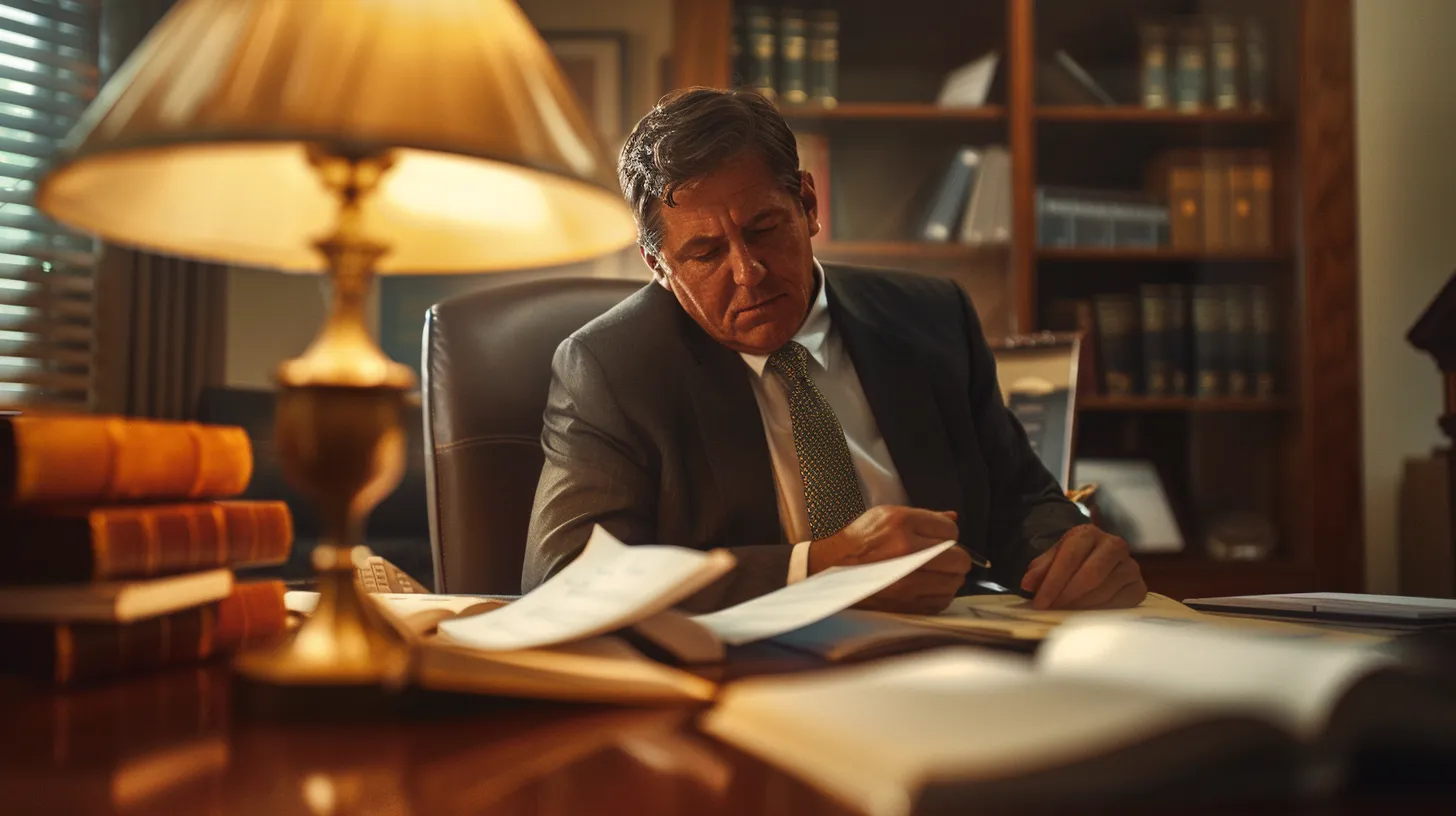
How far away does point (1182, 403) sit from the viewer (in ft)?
9.70

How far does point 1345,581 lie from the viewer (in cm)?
286

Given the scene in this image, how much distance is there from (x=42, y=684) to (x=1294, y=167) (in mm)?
3052

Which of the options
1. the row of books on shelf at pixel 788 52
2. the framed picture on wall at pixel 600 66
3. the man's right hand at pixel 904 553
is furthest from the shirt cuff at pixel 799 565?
the framed picture on wall at pixel 600 66

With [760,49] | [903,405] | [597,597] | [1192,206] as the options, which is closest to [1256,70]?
[1192,206]

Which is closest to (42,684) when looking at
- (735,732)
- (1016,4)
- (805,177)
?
(735,732)

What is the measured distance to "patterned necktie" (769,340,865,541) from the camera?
151 cm

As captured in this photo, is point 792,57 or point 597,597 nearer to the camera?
point 597,597

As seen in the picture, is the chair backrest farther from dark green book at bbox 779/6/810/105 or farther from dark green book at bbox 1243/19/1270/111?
dark green book at bbox 1243/19/1270/111

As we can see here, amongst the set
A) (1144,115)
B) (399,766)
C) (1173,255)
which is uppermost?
(1144,115)

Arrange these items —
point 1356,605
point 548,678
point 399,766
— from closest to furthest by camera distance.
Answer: point 399,766 < point 548,678 < point 1356,605

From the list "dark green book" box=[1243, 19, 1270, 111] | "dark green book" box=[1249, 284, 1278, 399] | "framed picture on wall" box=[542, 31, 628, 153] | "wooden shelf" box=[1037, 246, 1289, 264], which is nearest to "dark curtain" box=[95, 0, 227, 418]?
"framed picture on wall" box=[542, 31, 628, 153]

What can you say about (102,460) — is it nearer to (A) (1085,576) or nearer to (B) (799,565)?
(B) (799,565)

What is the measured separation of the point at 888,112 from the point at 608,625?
2.55 metres

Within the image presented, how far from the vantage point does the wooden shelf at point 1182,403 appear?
2951mm
